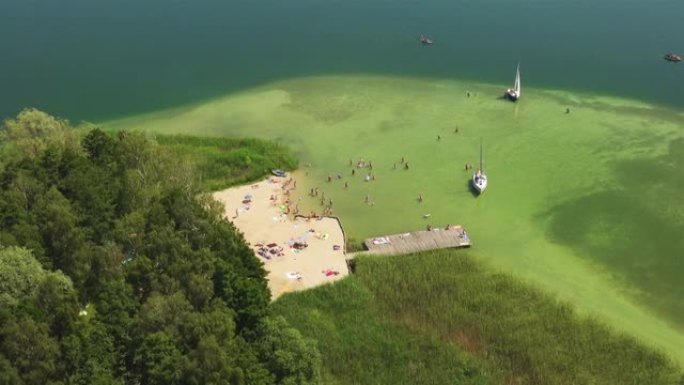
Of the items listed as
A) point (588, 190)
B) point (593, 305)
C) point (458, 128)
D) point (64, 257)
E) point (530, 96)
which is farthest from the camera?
point (530, 96)

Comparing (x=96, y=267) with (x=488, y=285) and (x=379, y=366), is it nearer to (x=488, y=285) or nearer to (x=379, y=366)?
(x=379, y=366)

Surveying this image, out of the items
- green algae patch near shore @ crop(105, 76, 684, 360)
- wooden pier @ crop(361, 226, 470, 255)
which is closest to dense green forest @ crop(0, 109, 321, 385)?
wooden pier @ crop(361, 226, 470, 255)

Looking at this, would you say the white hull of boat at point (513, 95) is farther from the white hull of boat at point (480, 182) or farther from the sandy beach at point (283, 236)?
the sandy beach at point (283, 236)

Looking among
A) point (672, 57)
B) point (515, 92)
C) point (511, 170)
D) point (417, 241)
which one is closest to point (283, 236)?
point (417, 241)

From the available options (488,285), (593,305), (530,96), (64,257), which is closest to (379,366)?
(488,285)

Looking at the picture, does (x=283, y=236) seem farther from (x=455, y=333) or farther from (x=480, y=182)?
(x=480, y=182)

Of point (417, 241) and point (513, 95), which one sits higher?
point (513, 95)

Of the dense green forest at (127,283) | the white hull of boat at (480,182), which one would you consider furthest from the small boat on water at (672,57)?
the dense green forest at (127,283)
